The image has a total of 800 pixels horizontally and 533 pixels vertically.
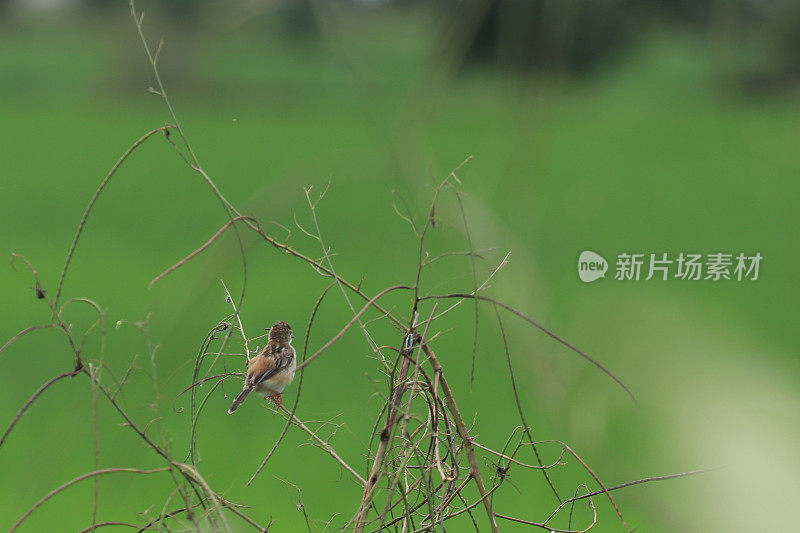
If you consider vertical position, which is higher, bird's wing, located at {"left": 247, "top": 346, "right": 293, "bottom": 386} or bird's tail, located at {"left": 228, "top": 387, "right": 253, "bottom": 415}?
bird's wing, located at {"left": 247, "top": 346, "right": 293, "bottom": 386}

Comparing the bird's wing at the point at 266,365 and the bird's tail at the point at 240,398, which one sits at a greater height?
the bird's wing at the point at 266,365

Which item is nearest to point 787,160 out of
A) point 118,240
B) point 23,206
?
point 118,240

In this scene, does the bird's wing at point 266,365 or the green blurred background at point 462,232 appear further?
the bird's wing at point 266,365

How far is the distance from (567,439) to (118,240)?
680 cm

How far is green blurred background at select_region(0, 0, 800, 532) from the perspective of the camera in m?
0.31

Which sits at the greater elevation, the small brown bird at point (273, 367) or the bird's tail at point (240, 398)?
the small brown bird at point (273, 367)

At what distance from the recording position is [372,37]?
0.47 meters

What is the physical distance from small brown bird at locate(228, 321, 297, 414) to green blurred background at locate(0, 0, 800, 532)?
0.11ft

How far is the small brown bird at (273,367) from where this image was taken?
1.52 feet

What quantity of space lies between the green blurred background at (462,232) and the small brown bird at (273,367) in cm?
3

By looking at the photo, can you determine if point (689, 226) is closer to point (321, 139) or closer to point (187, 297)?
point (321, 139)

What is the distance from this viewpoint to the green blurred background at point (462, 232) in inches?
12.2

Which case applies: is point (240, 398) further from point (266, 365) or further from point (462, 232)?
point (462, 232)

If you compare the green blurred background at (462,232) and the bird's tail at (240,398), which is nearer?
the green blurred background at (462,232)
